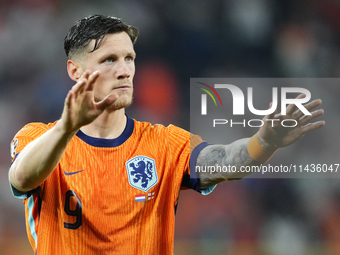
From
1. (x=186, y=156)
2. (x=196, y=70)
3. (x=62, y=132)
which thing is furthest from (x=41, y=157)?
(x=196, y=70)

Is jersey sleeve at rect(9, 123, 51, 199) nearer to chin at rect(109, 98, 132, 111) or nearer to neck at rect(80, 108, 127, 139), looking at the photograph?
neck at rect(80, 108, 127, 139)

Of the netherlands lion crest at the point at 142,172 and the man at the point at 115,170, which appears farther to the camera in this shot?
the netherlands lion crest at the point at 142,172

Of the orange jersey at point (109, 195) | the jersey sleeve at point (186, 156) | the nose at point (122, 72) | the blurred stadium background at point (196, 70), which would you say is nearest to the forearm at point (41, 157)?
the orange jersey at point (109, 195)

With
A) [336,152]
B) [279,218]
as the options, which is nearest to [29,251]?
[279,218]

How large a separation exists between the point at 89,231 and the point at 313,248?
3.27 m

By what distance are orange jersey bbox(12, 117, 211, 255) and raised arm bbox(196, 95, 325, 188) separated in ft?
0.26

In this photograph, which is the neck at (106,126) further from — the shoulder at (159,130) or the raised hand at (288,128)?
the raised hand at (288,128)

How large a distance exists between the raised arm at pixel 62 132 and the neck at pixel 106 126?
462 millimetres

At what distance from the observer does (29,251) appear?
382cm

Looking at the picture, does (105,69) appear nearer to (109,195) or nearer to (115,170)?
(115,170)

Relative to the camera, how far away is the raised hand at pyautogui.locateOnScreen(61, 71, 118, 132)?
1210 mm

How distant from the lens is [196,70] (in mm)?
4156

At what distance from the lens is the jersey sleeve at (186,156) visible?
1.77 metres

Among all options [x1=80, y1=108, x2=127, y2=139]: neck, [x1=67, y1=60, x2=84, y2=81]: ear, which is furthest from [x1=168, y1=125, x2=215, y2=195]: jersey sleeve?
[x1=67, y1=60, x2=84, y2=81]: ear
